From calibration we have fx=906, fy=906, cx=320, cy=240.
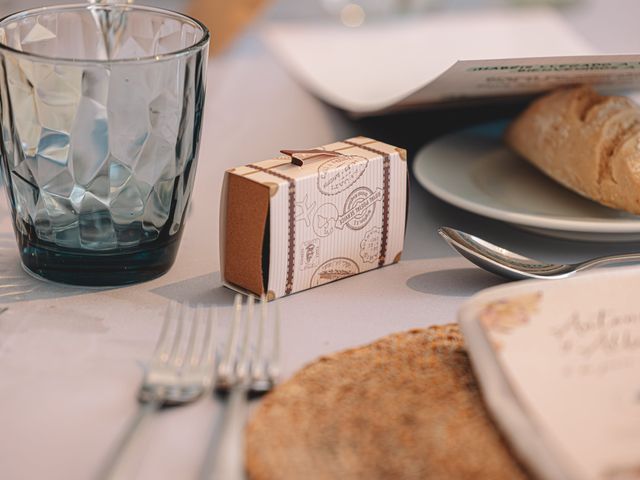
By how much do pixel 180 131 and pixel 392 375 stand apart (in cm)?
24

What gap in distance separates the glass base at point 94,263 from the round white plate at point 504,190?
0.26 m

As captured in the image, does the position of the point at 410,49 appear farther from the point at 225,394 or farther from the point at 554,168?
the point at 225,394

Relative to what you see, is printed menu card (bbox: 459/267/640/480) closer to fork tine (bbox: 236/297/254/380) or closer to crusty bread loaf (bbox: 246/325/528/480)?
crusty bread loaf (bbox: 246/325/528/480)

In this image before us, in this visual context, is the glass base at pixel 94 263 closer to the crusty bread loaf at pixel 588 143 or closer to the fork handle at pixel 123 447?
the fork handle at pixel 123 447

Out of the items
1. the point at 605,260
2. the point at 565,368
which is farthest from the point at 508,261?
the point at 565,368

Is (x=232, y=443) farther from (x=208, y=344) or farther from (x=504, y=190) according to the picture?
(x=504, y=190)

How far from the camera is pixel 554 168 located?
0.82 metres

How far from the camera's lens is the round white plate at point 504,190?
2.41ft

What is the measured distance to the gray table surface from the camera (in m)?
0.49

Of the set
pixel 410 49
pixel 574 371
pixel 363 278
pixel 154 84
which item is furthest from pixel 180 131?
pixel 410 49

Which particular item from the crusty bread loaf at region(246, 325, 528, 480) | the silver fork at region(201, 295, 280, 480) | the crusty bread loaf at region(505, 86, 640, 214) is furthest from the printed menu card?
the crusty bread loaf at region(505, 86, 640, 214)

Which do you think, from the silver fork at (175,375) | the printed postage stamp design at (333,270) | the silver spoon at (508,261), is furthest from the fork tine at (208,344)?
the silver spoon at (508,261)

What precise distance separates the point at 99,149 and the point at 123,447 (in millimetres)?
243

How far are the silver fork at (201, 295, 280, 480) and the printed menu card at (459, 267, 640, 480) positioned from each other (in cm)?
12
